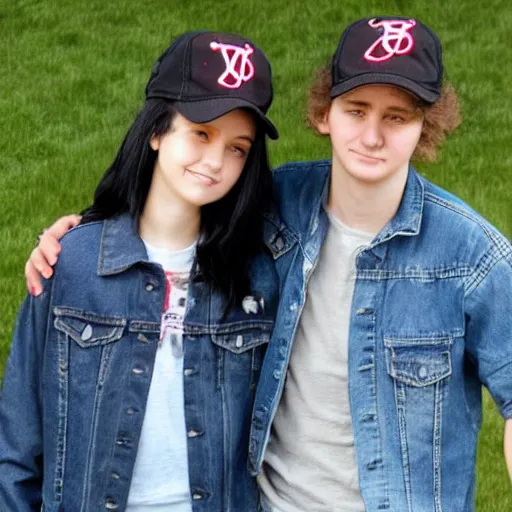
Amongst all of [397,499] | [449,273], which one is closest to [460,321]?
[449,273]

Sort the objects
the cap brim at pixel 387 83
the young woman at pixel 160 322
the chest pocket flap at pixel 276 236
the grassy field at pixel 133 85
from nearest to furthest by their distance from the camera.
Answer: the cap brim at pixel 387 83, the young woman at pixel 160 322, the chest pocket flap at pixel 276 236, the grassy field at pixel 133 85

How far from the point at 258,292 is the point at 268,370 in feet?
0.65

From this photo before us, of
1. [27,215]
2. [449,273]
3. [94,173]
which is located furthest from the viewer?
[94,173]

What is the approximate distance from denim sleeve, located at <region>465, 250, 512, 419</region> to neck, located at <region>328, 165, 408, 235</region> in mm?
290

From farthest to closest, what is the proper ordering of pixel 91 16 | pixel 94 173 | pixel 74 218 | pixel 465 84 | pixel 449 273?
pixel 91 16 < pixel 465 84 < pixel 94 173 < pixel 74 218 < pixel 449 273

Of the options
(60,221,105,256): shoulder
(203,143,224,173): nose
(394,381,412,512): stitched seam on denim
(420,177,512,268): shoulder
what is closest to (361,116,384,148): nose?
(420,177,512,268): shoulder

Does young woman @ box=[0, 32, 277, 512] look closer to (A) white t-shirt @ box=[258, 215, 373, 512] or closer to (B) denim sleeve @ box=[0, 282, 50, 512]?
(B) denim sleeve @ box=[0, 282, 50, 512]

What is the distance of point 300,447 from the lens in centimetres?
279

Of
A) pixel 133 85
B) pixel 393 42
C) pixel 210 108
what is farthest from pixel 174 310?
pixel 133 85

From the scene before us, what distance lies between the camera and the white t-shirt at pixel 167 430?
8.79 ft

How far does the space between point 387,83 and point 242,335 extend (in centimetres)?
72

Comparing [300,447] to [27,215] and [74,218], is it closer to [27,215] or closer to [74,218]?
[74,218]

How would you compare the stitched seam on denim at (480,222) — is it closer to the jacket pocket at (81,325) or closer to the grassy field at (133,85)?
the jacket pocket at (81,325)

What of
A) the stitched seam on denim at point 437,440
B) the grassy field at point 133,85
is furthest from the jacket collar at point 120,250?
the grassy field at point 133,85
